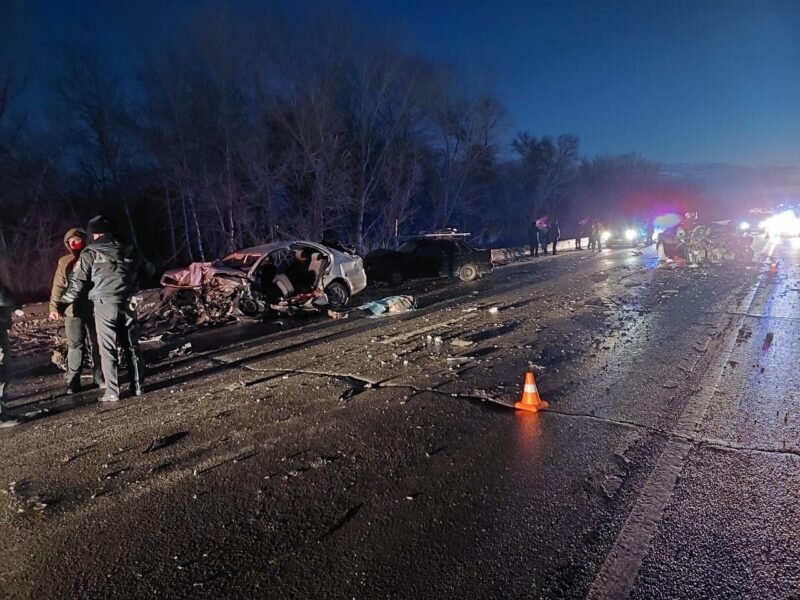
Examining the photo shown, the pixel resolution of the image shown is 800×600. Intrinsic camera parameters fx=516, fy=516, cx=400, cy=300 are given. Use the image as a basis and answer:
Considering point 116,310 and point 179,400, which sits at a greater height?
point 116,310

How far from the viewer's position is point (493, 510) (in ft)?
10.2

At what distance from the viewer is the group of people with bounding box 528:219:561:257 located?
87.4ft

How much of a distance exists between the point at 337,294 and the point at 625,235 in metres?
32.9

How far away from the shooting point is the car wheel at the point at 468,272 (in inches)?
642

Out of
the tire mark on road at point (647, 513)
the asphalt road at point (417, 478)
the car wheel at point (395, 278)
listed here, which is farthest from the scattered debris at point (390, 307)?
the tire mark on road at point (647, 513)

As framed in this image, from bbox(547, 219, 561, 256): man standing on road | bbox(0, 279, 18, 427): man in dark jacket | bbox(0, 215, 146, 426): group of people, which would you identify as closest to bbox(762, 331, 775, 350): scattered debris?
bbox(0, 215, 146, 426): group of people

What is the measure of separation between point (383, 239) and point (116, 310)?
854 inches

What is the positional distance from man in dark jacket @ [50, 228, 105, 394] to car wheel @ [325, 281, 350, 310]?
539 cm

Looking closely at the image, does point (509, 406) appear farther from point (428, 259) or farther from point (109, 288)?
point (428, 259)

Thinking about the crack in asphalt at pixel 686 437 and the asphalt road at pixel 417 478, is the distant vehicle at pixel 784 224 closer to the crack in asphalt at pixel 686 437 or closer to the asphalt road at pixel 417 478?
the asphalt road at pixel 417 478

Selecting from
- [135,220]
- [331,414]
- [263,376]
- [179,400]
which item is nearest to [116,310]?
[179,400]

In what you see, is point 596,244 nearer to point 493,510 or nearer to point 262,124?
point 262,124

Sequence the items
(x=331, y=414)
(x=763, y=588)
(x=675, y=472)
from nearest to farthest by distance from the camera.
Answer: (x=763, y=588)
(x=675, y=472)
(x=331, y=414)

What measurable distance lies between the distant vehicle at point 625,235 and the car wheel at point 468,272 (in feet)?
66.0
